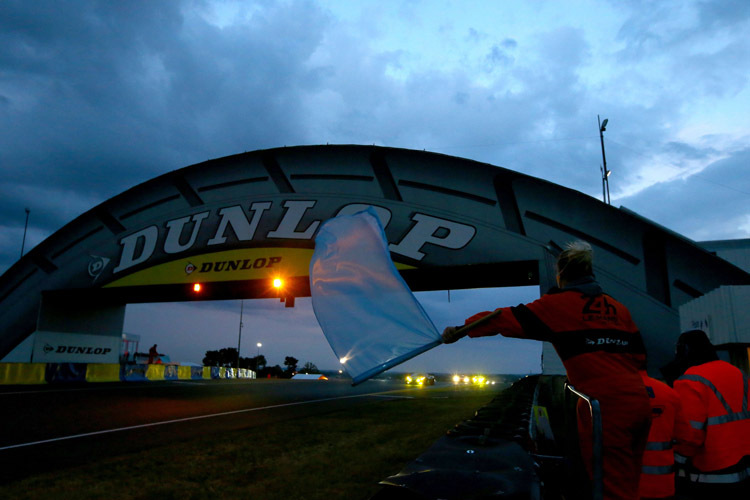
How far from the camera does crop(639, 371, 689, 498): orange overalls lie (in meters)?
2.72

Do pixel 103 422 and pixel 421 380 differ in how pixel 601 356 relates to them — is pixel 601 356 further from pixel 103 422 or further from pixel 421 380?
pixel 421 380

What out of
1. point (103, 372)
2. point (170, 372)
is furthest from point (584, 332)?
point (170, 372)

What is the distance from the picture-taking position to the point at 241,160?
20188mm

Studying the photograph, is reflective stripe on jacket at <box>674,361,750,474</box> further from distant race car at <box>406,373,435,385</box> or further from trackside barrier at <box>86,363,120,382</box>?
distant race car at <box>406,373,435,385</box>

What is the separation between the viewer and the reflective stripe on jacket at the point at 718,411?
294 cm

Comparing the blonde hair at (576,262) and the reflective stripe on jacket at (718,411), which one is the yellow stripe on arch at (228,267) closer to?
the reflective stripe on jacket at (718,411)

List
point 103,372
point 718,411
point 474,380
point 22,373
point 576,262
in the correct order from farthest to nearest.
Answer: point 474,380, point 103,372, point 22,373, point 718,411, point 576,262

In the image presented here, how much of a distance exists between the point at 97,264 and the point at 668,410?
24.1 metres

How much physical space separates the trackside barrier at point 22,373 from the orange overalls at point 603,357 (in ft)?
Result: 79.7

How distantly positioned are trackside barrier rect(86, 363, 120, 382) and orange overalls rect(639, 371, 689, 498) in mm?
26142

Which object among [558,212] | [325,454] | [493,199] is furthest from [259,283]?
[325,454]

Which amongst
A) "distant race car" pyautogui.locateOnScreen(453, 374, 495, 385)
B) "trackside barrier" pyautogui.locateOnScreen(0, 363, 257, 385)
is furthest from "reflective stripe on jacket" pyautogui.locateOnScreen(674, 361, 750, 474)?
"distant race car" pyautogui.locateOnScreen(453, 374, 495, 385)

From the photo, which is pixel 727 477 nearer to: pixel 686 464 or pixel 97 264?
pixel 686 464

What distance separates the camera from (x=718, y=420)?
296 cm
